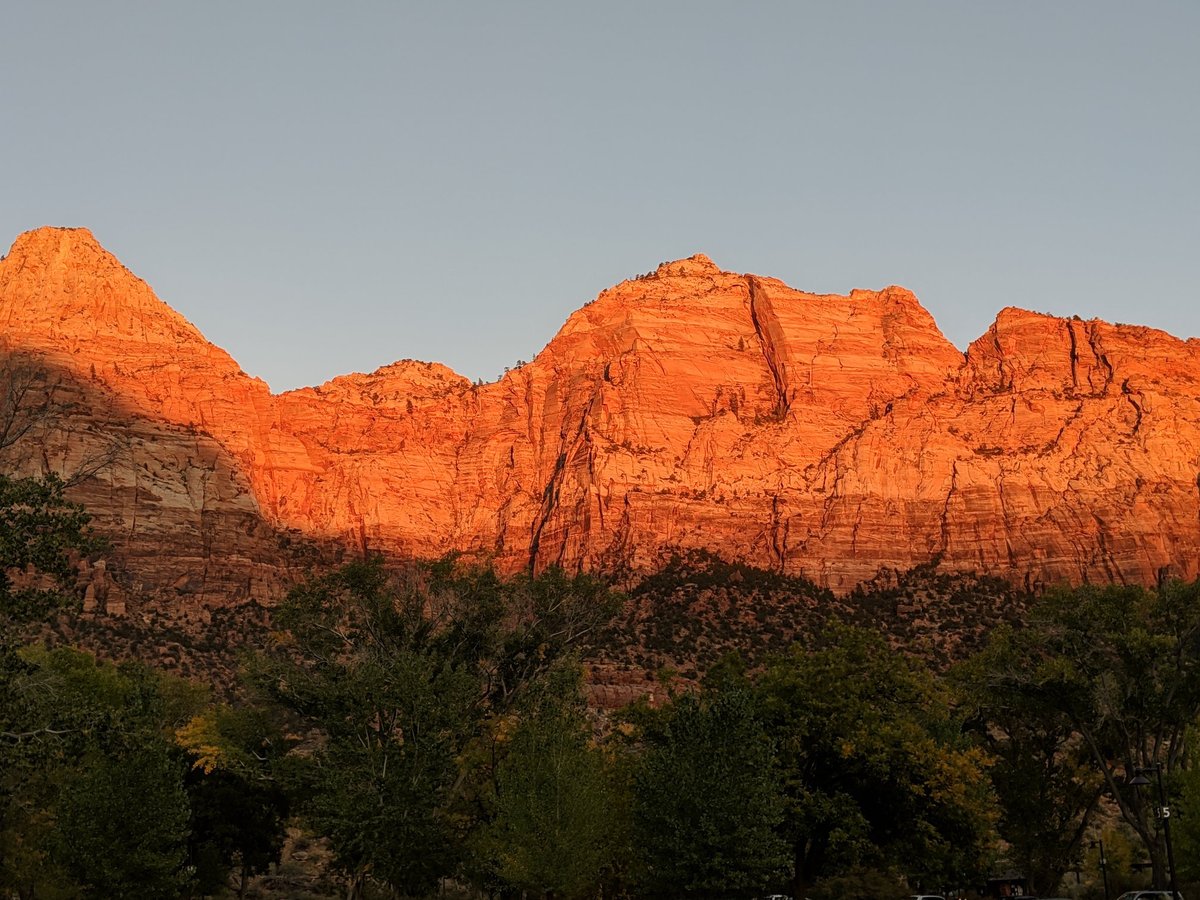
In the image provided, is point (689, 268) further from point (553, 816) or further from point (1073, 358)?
point (553, 816)

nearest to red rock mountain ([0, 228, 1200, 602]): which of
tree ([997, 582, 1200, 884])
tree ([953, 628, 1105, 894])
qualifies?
tree ([953, 628, 1105, 894])

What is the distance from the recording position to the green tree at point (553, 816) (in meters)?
40.5

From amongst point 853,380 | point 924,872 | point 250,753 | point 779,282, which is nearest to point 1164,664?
point 924,872

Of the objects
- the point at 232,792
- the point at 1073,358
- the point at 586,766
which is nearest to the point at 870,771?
the point at 586,766

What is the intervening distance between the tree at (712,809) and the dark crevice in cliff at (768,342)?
109 metres

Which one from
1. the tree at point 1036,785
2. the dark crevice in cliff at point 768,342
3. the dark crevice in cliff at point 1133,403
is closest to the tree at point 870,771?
the tree at point 1036,785

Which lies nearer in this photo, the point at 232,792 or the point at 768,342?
the point at 232,792

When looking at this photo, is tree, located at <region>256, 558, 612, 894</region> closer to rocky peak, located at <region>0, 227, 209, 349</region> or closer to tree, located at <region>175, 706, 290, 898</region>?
tree, located at <region>175, 706, 290, 898</region>

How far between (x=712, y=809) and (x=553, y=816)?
592 centimetres

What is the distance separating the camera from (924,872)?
137 ft

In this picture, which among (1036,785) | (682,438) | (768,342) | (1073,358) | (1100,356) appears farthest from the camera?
(768,342)

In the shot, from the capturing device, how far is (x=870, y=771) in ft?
139

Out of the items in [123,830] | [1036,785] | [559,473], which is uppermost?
[559,473]

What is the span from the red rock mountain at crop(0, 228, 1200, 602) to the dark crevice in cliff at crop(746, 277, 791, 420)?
Answer: 39 cm
